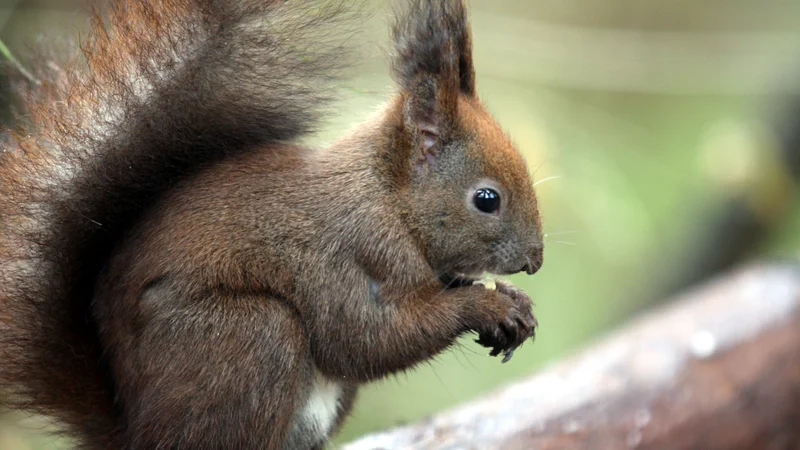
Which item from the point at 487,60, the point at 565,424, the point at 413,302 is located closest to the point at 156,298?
the point at 413,302

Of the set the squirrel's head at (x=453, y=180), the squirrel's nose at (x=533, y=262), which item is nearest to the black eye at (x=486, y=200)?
the squirrel's head at (x=453, y=180)

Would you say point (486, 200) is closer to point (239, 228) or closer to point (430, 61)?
point (430, 61)

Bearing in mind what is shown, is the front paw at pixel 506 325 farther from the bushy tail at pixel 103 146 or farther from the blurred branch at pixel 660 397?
the bushy tail at pixel 103 146

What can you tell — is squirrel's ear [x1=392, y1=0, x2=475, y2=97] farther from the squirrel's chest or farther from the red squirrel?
the squirrel's chest

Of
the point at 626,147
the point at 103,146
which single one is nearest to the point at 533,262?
the point at 103,146

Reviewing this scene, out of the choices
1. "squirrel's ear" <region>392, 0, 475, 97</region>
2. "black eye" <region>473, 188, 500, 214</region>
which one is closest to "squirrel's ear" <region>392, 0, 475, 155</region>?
"squirrel's ear" <region>392, 0, 475, 97</region>

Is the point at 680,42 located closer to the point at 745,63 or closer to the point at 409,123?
the point at 745,63
